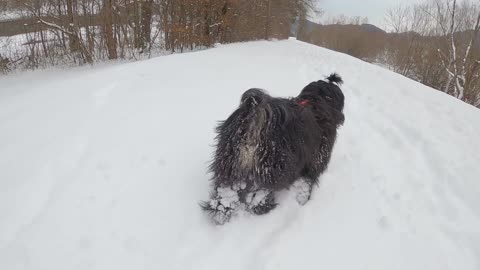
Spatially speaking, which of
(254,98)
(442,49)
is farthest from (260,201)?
(442,49)

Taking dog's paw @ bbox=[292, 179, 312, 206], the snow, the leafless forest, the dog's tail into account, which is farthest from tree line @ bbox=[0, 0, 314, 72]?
dog's paw @ bbox=[292, 179, 312, 206]

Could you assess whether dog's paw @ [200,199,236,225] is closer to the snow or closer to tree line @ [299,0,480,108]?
the snow

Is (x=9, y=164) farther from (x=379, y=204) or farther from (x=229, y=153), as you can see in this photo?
(x=379, y=204)

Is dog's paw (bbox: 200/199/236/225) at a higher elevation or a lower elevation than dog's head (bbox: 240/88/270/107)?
lower

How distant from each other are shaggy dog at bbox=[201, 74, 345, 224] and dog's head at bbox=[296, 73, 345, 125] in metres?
0.23

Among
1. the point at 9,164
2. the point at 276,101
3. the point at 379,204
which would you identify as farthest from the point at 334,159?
the point at 9,164

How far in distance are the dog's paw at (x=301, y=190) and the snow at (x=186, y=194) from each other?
0.06 metres

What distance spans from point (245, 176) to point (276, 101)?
0.58 m

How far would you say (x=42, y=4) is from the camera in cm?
976

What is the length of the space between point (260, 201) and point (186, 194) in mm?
689

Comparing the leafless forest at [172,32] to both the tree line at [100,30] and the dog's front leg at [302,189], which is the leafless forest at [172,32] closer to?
the tree line at [100,30]

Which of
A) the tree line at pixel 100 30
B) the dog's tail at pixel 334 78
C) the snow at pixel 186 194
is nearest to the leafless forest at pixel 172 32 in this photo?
the tree line at pixel 100 30

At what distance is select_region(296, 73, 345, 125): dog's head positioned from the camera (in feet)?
9.00

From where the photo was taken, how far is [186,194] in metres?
2.59
